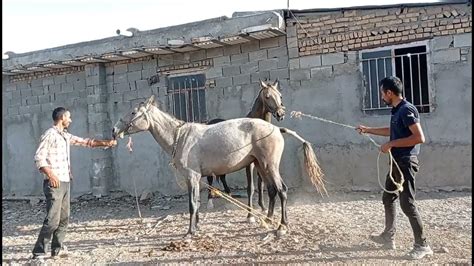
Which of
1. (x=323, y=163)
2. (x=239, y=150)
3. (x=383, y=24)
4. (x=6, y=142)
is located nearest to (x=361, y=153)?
(x=323, y=163)

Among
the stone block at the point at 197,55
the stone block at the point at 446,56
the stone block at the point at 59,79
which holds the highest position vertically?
the stone block at the point at 197,55

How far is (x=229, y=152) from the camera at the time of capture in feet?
21.2

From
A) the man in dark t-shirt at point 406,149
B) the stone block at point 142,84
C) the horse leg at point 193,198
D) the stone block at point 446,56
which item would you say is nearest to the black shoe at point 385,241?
the man in dark t-shirt at point 406,149

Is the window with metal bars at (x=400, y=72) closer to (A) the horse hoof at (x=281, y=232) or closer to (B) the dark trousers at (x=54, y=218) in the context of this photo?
(A) the horse hoof at (x=281, y=232)

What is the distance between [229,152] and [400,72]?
4.16 m

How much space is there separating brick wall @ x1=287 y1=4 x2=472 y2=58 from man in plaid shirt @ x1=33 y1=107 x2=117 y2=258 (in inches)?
202

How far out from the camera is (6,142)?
42.1 ft

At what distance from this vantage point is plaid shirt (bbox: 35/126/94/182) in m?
5.68

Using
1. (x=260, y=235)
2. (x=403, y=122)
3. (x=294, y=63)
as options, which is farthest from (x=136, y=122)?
(x=294, y=63)

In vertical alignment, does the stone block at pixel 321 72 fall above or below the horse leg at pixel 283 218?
above

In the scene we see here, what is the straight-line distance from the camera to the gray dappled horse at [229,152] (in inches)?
252

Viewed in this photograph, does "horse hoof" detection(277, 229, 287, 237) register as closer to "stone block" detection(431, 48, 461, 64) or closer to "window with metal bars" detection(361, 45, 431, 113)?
"window with metal bars" detection(361, 45, 431, 113)

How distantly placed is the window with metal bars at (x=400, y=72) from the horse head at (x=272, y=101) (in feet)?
7.44

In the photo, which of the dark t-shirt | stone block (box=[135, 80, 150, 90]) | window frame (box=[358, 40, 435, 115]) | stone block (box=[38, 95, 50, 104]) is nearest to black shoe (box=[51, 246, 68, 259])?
the dark t-shirt
